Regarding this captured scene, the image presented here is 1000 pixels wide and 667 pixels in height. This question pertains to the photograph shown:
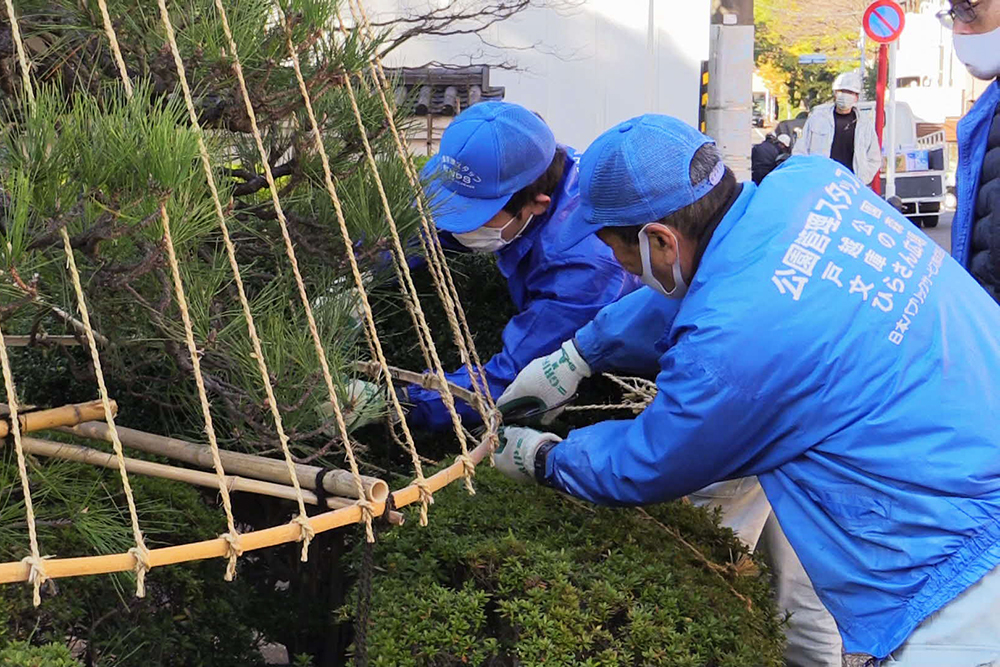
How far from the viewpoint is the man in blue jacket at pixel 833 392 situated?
1.68 meters

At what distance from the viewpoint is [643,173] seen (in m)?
1.80

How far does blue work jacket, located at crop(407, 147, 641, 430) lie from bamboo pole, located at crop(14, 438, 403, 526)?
32.8 inches

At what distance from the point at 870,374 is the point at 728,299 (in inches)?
9.8

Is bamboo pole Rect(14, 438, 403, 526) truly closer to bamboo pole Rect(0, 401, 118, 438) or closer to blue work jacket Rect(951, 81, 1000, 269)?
bamboo pole Rect(0, 401, 118, 438)

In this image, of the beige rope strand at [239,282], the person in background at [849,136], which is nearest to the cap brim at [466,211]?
the beige rope strand at [239,282]

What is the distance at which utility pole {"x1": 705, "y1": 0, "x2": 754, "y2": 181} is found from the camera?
7.03 m

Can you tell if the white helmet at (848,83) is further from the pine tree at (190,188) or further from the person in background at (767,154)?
the pine tree at (190,188)

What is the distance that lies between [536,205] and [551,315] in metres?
0.26

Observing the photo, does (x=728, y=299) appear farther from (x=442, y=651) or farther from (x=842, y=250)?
(x=442, y=651)

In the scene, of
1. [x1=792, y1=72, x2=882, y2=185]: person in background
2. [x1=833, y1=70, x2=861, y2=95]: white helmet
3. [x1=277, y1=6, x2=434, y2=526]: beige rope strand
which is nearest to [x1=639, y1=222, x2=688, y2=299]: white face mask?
[x1=277, y1=6, x2=434, y2=526]: beige rope strand

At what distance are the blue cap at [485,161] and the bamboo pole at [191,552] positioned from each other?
3.15 ft

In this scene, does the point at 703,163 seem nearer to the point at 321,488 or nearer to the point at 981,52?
the point at 321,488

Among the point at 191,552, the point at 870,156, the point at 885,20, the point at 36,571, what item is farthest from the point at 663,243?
the point at 885,20

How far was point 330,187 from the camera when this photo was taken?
1.69m
